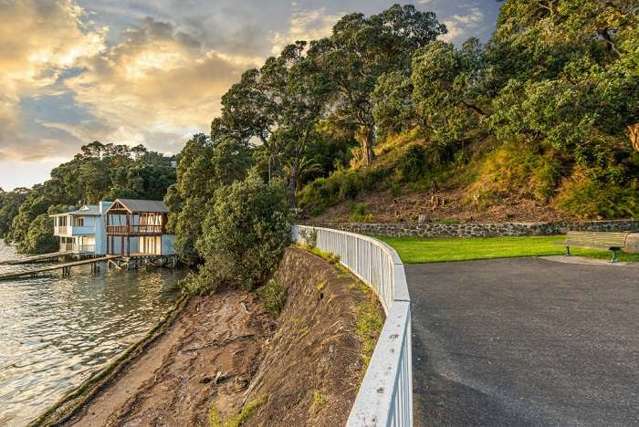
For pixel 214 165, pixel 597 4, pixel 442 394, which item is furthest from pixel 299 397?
pixel 214 165

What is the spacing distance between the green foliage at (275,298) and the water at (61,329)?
593 cm

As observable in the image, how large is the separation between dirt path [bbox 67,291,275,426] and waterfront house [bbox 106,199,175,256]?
25085 millimetres

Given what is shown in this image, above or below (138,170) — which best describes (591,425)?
below

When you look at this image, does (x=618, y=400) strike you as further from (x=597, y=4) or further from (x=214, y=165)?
(x=214, y=165)

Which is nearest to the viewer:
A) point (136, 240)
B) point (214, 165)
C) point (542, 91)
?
point (542, 91)

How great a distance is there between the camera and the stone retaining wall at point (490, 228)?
60.9 ft

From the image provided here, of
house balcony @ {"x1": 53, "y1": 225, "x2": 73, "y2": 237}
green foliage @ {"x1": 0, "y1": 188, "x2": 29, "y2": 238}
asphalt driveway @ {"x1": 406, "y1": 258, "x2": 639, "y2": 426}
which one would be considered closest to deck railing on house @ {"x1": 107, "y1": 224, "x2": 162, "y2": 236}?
house balcony @ {"x1": 53, "y1": 225, "x2": 73, "y2": 237}

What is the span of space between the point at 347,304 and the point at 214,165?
29419mm

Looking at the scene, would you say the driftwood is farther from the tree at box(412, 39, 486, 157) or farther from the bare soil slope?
the bare soil slope

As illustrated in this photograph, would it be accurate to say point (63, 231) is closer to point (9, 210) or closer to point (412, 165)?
point (412, 165)

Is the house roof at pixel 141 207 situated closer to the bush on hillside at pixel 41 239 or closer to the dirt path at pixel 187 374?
the dirt path at pixel 187 374

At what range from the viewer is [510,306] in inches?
263

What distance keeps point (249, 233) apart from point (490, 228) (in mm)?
13530

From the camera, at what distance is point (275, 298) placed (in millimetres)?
14758
